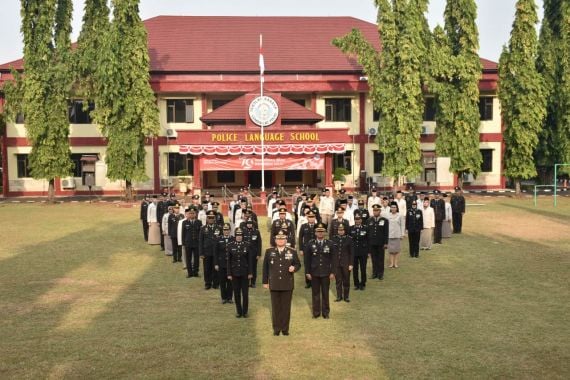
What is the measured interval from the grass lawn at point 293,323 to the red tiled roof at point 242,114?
17.8 metres

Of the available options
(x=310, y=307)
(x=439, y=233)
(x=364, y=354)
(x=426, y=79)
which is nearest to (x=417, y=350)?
(x=364, y=354)

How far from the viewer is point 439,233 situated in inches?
691

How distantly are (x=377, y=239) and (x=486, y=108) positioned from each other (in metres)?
30.0

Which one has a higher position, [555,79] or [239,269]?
[555,79]

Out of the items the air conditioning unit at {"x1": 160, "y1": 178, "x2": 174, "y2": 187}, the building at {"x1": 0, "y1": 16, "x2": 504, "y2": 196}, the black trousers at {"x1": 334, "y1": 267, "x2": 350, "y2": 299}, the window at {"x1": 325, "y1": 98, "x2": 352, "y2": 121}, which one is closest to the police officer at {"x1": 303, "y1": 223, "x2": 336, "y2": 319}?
the black trousers at {"x1": 334, "y1": 267, "x2": 350, "y2": 299}

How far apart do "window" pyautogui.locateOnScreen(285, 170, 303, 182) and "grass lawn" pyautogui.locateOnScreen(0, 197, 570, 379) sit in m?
21.7

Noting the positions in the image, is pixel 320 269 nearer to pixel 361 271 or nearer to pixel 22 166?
pixel 361 271

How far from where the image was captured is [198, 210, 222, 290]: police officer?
12.0 metres

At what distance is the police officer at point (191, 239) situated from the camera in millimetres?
13016

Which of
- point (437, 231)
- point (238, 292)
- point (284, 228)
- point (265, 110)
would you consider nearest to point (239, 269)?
point (238, 292)

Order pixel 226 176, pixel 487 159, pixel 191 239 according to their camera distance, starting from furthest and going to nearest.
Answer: pixel 487 159
pixel 226 176
pixel 191 239

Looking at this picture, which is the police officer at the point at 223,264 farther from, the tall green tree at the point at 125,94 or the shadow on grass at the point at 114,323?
the tall green tree at the point at 125,94

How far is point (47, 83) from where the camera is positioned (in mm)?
31531

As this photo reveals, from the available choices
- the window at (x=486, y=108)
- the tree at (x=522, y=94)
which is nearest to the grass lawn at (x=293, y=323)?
the tree at (x=522, y=94)
